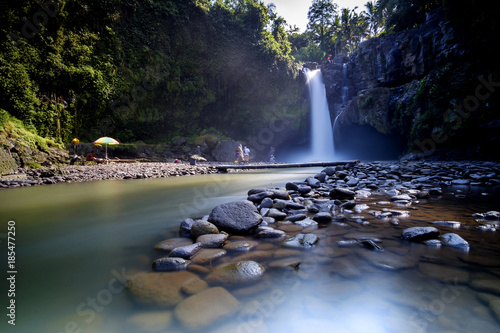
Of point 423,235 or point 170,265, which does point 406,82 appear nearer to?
point 423,235

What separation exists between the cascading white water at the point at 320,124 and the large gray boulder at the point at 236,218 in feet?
86.6

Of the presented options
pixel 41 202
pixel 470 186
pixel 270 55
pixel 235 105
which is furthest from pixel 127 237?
pixel 270 55

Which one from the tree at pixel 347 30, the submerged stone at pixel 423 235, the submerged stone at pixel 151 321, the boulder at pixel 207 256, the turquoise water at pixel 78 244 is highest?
the tree at pixel 347 30

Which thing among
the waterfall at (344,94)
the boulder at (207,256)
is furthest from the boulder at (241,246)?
the waterfall at (344,94)

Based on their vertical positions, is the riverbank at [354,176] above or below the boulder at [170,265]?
above

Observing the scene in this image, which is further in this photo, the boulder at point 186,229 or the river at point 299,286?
the boulder at point 186,229

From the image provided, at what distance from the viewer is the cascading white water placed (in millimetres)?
28453

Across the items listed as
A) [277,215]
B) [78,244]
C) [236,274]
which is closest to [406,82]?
[277,215]

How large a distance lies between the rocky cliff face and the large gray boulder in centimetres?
1688

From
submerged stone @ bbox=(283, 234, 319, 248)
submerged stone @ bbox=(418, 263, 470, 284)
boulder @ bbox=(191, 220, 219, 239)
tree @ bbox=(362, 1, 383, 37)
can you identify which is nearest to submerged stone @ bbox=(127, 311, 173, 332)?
boulder @ bbox=(191, 220, 219, 239)

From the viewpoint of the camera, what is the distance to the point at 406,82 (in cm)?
2042

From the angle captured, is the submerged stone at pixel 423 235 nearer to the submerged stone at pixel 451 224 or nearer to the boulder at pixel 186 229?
the submerged stone at pixel 451 224

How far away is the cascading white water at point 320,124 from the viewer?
28.5 m

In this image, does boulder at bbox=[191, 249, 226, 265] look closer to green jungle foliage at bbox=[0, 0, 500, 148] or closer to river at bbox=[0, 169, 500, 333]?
river at bbox=[0, 169, 500, 333]
